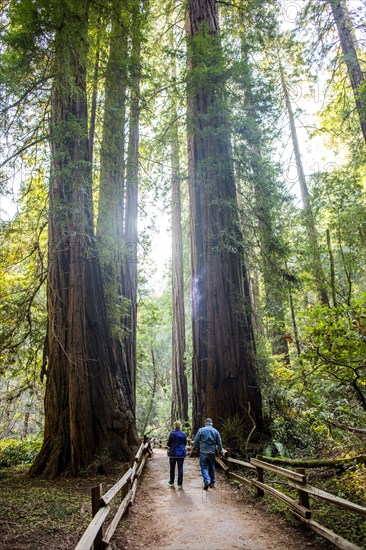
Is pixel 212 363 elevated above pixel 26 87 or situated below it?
below

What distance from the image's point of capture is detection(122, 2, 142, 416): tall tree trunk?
8797 millimetres

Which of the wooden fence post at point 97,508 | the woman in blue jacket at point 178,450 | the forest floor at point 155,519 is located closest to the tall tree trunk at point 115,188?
the woman in blue jacket at point 178,450

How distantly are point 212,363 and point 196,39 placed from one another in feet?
27.1

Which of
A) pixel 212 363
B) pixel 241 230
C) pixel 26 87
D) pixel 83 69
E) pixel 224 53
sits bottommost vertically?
pixel 212 363

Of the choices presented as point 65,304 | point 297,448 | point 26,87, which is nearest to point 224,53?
point 26,87

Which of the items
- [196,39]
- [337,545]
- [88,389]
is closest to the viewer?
[337,545]

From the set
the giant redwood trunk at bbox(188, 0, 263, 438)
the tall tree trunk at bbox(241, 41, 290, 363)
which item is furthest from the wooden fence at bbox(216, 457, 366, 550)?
the tall tree trunk at bbox(241, 41, 290, 363)

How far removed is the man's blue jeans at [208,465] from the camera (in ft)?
23.4

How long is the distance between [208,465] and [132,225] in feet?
29.6

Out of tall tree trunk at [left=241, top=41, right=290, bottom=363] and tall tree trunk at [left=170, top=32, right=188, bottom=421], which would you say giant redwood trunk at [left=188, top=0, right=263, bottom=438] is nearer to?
tall tree trunk at [left=241, top=41, right=290, bottom=363]

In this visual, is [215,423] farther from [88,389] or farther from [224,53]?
[224,53]

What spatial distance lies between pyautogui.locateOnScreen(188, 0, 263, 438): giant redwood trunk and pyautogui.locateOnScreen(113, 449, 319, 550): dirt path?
90.3 inches

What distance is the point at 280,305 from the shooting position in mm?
10359

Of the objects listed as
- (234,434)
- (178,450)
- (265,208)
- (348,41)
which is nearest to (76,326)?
(178,450)
